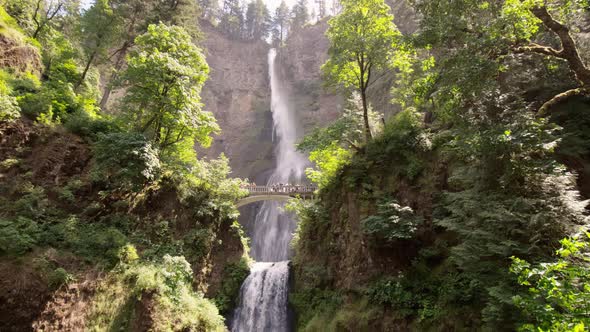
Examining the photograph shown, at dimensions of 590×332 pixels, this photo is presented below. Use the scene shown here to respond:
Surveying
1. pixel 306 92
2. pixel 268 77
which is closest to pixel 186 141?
pixel 306 92

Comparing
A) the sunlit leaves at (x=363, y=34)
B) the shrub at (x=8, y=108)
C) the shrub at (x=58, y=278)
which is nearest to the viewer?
the shrub at (x=58, y=278)

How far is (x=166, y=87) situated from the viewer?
1516cm

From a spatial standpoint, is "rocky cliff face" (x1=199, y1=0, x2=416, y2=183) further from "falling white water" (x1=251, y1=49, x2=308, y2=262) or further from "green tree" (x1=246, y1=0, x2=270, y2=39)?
"green tree" (x1=246, y1=0, x2=270, y2=39)

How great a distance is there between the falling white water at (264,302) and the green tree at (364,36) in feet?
31.1

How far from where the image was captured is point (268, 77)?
5872 cm

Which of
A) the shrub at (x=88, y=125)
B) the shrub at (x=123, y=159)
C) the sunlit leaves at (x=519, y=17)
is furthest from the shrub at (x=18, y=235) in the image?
the sunlit leaves at (x=519, y=17)

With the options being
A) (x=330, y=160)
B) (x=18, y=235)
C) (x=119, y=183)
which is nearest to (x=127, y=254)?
(x=119, y=183)

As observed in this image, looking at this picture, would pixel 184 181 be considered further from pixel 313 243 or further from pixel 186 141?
pixel 313 243

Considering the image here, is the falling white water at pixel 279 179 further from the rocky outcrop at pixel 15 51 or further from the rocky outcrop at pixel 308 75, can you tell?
the rocky outcrop at pixel 15 51

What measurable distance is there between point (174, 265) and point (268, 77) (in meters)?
49.6

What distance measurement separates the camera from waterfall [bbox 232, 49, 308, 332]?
1664cm

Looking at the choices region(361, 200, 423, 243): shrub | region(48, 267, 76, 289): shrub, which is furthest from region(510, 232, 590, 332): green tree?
region(48, 267, 76, 289): shrub

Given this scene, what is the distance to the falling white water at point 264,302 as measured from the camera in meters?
16.3

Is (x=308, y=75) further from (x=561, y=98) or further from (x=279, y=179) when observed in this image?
(x=561, y=98)
